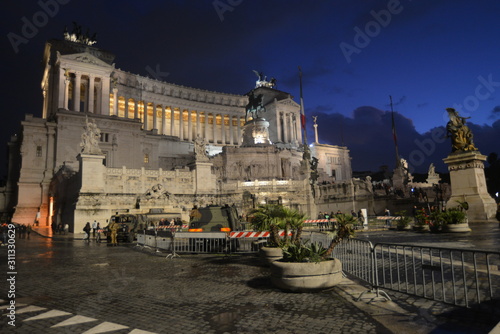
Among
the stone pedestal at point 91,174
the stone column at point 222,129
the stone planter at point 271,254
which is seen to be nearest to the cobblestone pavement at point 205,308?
the stone planter at point 271,254

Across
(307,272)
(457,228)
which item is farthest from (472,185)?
(307,272)

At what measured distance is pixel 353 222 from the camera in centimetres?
779

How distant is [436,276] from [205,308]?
18.4ft

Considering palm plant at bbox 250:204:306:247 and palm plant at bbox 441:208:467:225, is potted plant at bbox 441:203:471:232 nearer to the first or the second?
palm plant at bbox 441:208:467:225

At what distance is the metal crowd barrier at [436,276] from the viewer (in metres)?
5.65

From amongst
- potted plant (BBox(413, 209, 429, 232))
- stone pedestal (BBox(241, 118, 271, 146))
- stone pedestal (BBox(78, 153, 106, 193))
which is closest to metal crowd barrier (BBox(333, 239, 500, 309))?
potted plant (BBox(413, 209, 429, 232))

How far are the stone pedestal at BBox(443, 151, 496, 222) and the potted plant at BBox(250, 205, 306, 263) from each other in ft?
55.9

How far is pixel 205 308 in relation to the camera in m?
6.32

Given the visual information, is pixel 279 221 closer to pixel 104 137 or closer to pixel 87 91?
pixel 104 137

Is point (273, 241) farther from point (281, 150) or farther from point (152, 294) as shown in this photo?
point (281, 150)

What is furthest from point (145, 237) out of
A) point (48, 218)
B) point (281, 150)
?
Answer: point (281, 150)

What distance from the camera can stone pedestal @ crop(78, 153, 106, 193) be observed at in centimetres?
3020

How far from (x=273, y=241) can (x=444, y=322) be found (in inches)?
250

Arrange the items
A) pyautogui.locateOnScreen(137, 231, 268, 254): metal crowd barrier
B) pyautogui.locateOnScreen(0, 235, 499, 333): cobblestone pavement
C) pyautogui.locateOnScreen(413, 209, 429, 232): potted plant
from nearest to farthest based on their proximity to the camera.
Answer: pyautogui.locateOnScreen(0, 235, 499, 333): cobblestone pavement
pyautogui.locateOnScreen(137, 231, 268, 254): metal crowd barrier
pyautogui.locateOnScreen(413, 209, 429, 232): potted plant
